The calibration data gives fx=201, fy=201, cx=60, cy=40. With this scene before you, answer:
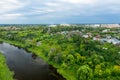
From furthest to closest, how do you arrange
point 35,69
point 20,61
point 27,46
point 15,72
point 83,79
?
point 27,46 → point 20,61 → point 35,69 → point 15,72 → point 83,79

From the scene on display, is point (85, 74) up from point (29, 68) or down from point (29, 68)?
up

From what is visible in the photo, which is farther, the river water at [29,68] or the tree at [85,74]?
the river water at [29,68]

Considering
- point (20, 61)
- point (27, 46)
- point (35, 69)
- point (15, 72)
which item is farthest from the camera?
point (27, 46)

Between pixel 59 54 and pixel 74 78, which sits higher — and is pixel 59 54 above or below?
above

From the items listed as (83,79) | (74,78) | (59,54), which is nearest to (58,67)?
(59,54)

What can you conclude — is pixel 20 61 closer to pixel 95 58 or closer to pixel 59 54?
pixel 59 54

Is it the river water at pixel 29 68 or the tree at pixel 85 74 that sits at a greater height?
the tree at pixel 85 74

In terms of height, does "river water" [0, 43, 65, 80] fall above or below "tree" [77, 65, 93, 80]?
below

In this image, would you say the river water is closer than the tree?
No

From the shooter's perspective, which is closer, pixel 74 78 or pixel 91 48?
pixel 74 78

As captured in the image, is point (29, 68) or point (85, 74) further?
point (29, 68)
